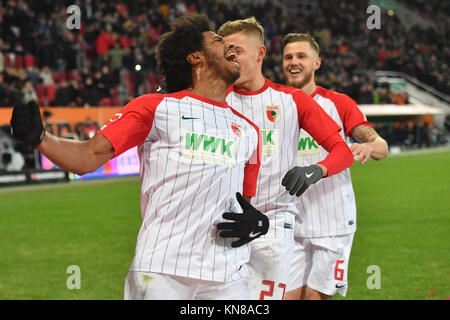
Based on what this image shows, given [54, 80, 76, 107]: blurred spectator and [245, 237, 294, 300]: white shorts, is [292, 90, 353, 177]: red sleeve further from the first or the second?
[54, 80, 76, 107]: blurred spectator

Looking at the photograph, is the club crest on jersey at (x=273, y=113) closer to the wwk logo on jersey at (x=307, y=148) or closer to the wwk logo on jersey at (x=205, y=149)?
the wwk logo on jersey at (x=307, y=148)

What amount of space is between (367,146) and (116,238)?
714cm

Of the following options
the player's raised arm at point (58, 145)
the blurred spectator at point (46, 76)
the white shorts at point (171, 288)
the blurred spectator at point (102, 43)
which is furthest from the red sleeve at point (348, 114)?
the blurred spectator at point (102, 43)

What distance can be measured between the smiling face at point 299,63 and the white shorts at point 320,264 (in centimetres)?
130

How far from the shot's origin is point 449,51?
42.6 meters

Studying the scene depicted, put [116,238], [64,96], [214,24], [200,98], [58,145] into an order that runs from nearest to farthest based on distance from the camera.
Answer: [58,145], [200,98], [116,238], [64,96], [214,24]

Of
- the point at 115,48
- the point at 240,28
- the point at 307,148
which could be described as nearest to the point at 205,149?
the point at 240,28

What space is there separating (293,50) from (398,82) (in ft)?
111

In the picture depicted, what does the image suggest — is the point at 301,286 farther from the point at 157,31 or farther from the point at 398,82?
the point at 398,82

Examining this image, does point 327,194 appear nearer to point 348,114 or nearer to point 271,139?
point 348,114

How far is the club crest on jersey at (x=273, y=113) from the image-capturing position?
4543 millimetres

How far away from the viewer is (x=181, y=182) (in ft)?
10.3

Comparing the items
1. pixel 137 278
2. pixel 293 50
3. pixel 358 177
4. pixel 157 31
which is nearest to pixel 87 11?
pixel 157 31

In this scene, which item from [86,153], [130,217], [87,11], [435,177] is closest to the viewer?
[86,153]
